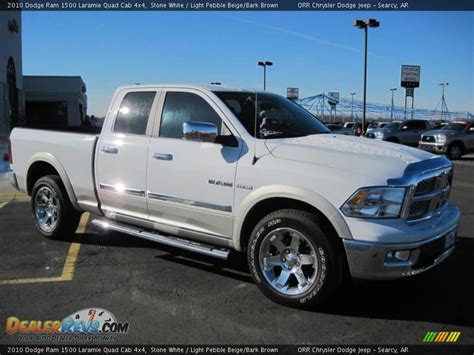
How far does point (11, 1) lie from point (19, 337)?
3643 cm

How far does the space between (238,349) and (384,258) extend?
4.21ft

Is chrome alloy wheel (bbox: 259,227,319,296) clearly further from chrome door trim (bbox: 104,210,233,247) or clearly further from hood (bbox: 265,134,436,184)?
hood (bbox: 265,134,436,184)

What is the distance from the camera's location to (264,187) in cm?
411

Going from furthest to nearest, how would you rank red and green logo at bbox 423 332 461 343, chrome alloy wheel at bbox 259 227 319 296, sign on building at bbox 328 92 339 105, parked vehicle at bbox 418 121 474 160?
sign on building at bbox 328 92 339 105 → parked vehicle at bbox 418 121 474 160 → chrome alloy wheel at bbox 259 227 319 296 → red and green logo at bbox 423 332 461 343

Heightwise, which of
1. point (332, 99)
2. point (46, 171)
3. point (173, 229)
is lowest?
point (173, 229)

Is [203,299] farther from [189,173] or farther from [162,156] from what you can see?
[162,156]

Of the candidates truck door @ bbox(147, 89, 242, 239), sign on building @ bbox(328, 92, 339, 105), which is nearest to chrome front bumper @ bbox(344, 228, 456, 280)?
truck door @ bbox(147, 89, 242, 239)

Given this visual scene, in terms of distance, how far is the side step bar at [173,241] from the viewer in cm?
448

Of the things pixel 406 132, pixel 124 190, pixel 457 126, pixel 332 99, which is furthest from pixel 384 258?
pixel 332 99

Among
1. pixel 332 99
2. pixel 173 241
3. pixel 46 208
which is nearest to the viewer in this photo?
pixel 173 241

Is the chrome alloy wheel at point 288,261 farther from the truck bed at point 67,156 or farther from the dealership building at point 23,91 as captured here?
the dealership building at point 23,91

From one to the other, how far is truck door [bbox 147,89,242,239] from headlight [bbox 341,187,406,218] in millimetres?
1166

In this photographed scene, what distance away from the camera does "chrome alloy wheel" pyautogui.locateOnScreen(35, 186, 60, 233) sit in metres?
6.15

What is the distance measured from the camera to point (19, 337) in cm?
358
